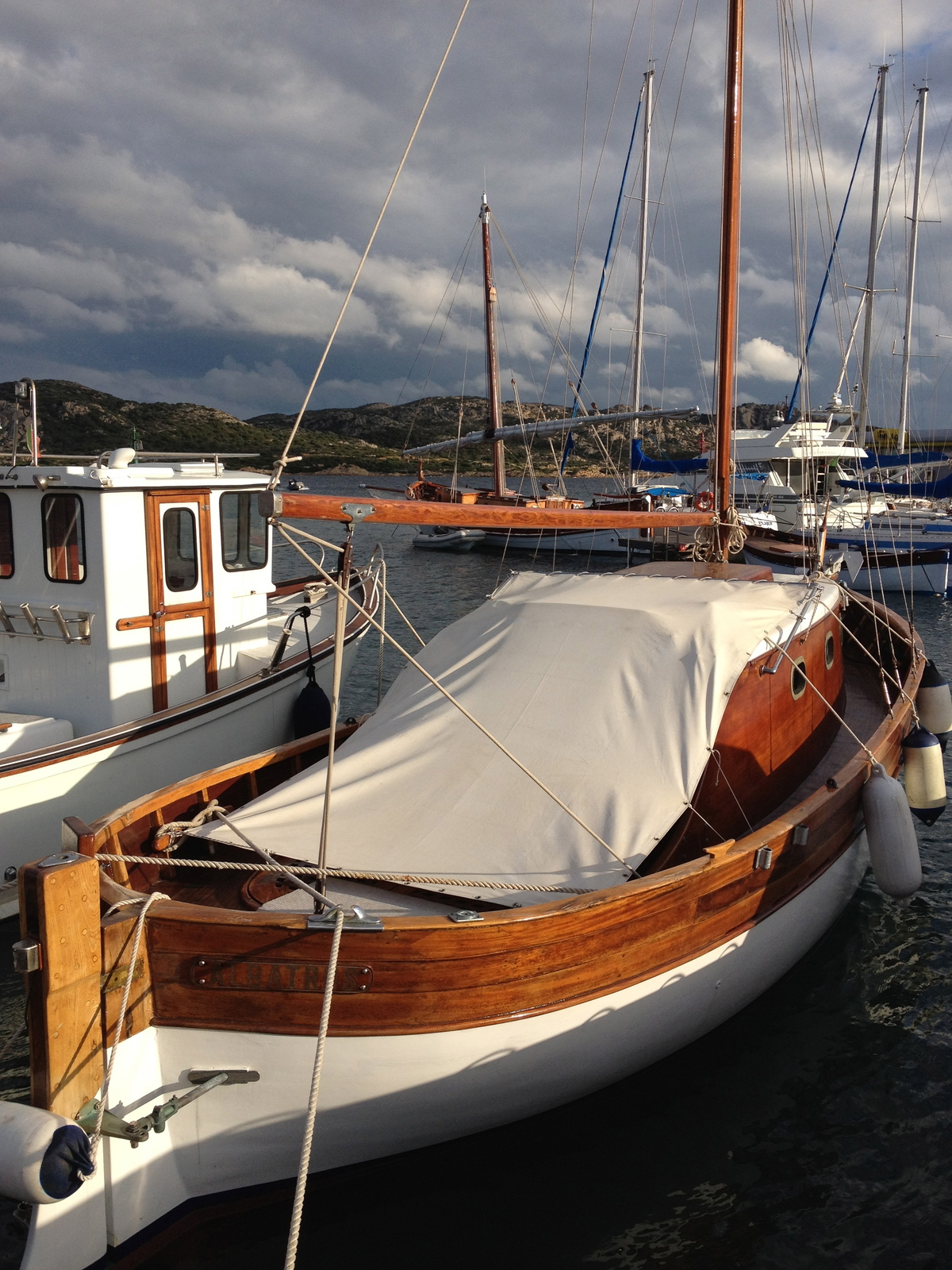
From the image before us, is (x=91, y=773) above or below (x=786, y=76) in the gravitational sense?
below

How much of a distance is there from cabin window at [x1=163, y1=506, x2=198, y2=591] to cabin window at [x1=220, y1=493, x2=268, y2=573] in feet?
1.19

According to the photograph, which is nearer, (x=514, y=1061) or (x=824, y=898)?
(x=514, y=1061)

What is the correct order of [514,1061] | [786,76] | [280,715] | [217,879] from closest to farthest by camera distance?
[514,1061], [217,879], [280,715], [786,76]

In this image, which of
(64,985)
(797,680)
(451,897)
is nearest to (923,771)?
(797,680)

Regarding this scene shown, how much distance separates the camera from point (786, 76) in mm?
11203

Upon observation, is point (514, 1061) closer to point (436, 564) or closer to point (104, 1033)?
point (104, 1033)

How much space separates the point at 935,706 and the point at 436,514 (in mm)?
7069

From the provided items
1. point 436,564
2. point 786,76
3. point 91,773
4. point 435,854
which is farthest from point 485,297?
point 435,854

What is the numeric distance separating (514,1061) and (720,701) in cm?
238

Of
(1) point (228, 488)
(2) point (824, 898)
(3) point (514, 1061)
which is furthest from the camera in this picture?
(1) point (228, 488)

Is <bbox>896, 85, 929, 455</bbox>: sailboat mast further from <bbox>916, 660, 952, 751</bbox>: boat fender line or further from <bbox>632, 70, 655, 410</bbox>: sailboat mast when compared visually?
<bbox>916, 660, 952, 751</bbox>: boat fender line

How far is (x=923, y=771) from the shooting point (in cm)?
727

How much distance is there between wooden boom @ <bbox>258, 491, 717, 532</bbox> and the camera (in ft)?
13.7

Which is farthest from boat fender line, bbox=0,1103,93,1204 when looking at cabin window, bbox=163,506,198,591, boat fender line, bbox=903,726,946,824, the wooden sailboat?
boat fender line, bbox=903,726,946,824
